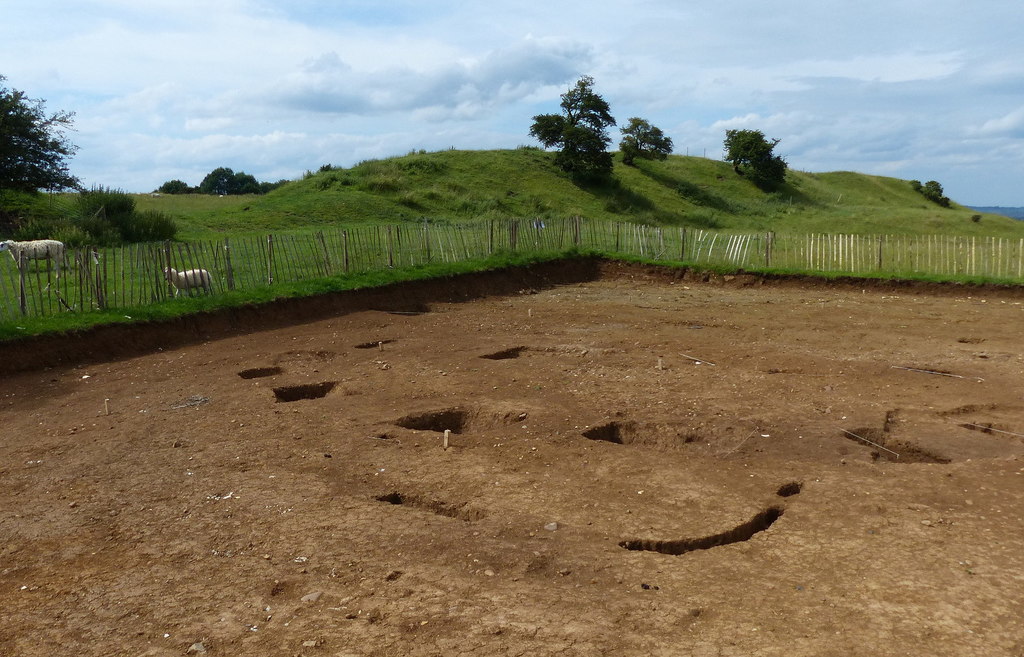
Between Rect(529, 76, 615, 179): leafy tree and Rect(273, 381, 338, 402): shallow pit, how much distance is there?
32927mm

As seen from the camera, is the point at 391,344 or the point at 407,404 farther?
the point at 391,344

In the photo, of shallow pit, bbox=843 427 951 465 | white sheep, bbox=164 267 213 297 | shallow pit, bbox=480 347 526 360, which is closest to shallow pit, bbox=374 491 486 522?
shallow pit, bbox=843 427 951 465

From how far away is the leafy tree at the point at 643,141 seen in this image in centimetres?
4719

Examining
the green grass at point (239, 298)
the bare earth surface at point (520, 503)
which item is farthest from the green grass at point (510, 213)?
the bare earth surface at point (520, 503)

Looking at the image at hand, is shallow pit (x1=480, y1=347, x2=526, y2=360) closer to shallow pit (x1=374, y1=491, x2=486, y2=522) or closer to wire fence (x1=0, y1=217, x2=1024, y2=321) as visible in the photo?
shallow pit (x1=374, y1=491, x2=486, y2=522)

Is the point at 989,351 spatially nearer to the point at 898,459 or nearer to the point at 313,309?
the point at 898,459

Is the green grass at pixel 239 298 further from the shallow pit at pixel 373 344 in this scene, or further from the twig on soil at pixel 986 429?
the twig on soil at pixel 986 429

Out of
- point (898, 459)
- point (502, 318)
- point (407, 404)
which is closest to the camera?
point (898, 459)

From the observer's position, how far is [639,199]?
39.6 meters

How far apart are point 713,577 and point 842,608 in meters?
0.67

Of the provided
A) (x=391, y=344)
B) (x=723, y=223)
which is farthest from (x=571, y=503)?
(x=723, y=223)

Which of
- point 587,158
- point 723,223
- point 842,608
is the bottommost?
point 842,608

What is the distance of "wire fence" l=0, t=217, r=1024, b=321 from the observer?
12047 mm

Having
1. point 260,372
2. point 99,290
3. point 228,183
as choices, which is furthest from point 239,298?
point 228,183
